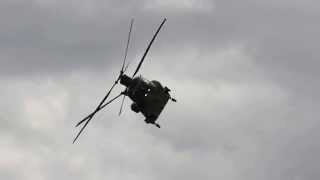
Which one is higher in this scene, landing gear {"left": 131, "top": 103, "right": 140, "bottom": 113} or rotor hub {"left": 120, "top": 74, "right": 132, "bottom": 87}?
rotor hub {"left": 120, "top": 74, "right": 132, "bottom": 87}

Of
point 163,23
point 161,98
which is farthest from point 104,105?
point 163,23

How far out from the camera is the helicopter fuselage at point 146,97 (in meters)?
92.6

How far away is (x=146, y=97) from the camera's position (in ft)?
304

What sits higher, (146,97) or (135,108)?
(146,97)

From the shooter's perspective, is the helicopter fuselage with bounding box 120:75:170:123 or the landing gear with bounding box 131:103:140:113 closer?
the helicopter fuselage with bounding box 120:75:170:123

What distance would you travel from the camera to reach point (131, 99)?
9369 centimetres

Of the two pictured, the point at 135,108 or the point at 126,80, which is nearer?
the point at 135,108

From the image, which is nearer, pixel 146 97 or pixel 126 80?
pixel 146 97

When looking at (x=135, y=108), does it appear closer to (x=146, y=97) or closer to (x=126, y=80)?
(x=146, y=97)

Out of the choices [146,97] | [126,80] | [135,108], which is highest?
[126,80]

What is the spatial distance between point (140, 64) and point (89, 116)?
14.5 m

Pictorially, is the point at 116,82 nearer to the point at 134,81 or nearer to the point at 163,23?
the point at 134,81

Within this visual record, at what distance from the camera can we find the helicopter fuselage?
304 feet

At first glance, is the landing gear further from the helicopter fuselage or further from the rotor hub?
the rotor hub
